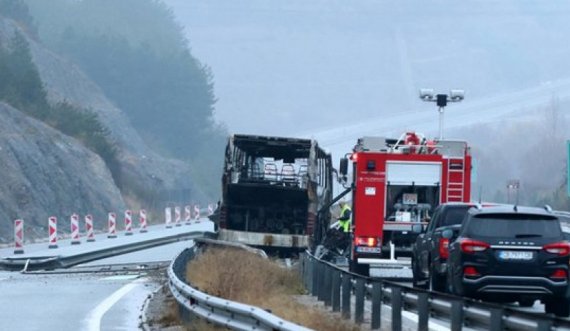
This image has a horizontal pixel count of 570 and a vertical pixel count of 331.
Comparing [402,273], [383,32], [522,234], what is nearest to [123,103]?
[383,32]

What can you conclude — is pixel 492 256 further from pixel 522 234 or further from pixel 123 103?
pixel 123 103

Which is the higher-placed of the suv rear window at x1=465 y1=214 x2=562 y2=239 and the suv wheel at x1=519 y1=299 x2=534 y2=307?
the suv rear window at x1=465 y1=214 x2=562 y2=239

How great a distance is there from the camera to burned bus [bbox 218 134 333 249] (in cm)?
3916

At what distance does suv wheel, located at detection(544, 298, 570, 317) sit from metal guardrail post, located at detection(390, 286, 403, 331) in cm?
445

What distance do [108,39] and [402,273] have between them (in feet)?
303

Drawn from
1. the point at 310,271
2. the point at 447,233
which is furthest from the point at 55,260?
the point at 447,233

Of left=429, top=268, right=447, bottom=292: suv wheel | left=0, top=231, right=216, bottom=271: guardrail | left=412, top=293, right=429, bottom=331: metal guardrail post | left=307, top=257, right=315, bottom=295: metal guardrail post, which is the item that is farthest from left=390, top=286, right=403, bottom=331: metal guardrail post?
left=0, top=231, right=216, bottom=271: guardrail

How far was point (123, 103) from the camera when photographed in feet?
387

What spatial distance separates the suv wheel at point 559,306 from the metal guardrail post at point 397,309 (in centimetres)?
445

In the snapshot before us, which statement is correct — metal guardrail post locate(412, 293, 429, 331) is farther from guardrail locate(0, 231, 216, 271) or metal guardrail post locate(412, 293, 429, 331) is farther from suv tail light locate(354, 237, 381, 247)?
guardrail locate(0, 231, 216, 271)

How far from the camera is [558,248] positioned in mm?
21688

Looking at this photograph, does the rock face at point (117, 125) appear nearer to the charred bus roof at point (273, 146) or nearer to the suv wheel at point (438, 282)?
the charred bus roof at point (273, 146)

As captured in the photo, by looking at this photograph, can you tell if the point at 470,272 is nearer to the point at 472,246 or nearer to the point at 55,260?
the point at 472,246

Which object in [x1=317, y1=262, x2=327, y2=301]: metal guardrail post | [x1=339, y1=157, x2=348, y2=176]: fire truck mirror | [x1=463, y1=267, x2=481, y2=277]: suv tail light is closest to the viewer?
[x1=463, y1=267, x2=481, y2=277]: suv tail light
